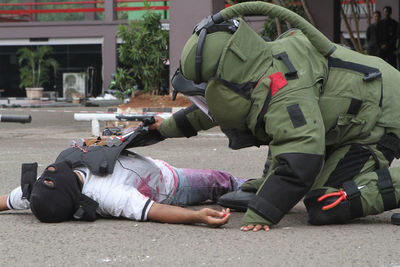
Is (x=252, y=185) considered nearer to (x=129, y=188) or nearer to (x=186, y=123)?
(x=186, y=123)

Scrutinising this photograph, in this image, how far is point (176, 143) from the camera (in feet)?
29.5

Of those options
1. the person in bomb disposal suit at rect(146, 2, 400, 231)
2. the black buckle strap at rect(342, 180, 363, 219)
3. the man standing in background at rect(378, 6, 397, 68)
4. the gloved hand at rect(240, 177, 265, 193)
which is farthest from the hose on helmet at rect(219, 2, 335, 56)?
the man standing in background at rect(378, 6, 397, 68)

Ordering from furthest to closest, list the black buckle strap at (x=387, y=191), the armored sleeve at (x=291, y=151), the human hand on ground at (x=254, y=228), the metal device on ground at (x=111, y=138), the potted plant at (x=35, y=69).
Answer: the potted plant at (x=35, y=69), the metal device on ground at (x=111, y=138), the black buckle strap at (x=387, y=191), the human hand on ground at (x=254, y=228), the armored sleeve at (x=291, y=151)

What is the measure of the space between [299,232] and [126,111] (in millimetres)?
7626

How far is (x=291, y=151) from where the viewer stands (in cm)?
330

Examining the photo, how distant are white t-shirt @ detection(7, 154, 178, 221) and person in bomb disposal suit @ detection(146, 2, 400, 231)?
50 cm

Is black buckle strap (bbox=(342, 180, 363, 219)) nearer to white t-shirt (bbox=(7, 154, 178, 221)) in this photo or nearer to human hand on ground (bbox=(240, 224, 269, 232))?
human hand on ground (bbox=(240, 224, 269, 232))

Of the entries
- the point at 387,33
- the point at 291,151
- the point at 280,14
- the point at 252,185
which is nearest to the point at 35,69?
the point at 387,33

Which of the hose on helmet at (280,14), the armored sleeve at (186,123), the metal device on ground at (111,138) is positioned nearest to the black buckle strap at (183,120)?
the armored sleeve at (186,123)

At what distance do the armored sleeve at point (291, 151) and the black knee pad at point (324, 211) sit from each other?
10.0 inches

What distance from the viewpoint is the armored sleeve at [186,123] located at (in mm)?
4195

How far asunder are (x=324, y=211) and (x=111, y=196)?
115 centimetres

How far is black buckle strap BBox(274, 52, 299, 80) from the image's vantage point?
11.3ft

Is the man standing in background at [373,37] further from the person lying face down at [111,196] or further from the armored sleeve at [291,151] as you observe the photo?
the armored sleeve at [291,151]
